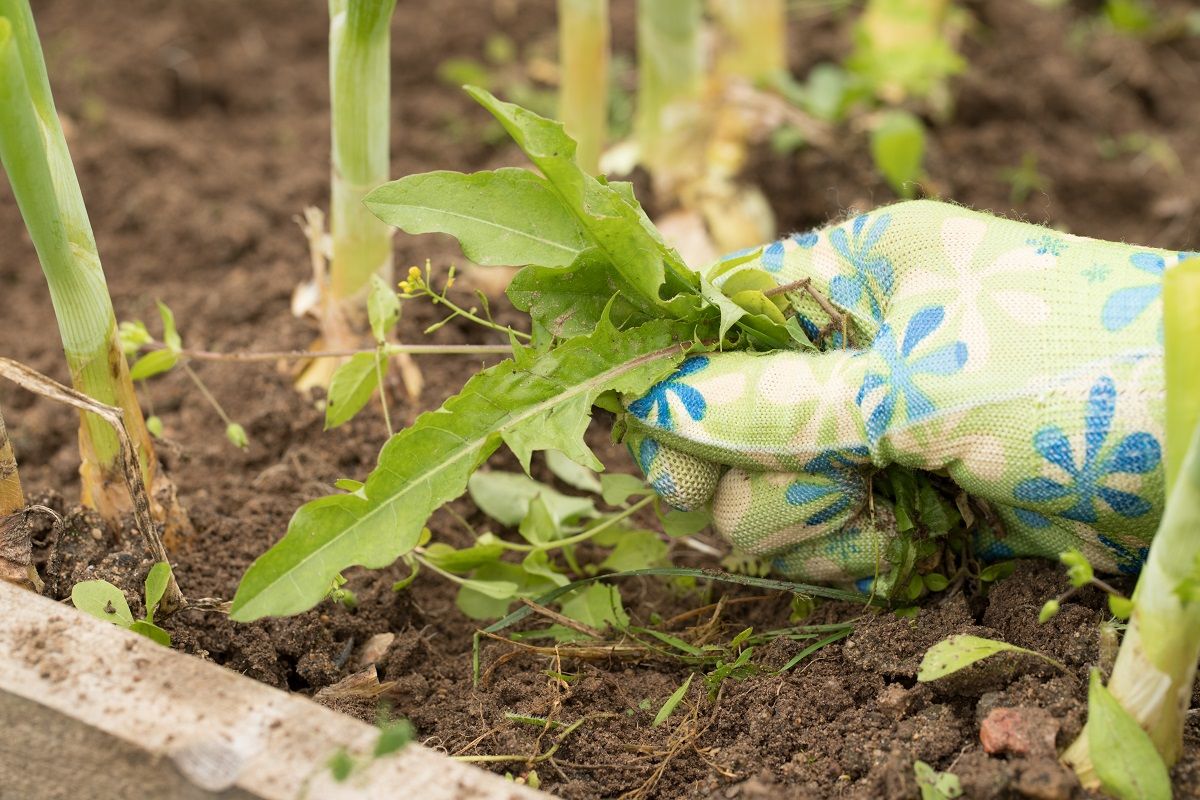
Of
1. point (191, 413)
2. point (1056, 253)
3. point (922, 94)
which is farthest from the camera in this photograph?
point (922, 94)

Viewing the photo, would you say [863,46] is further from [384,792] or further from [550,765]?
[384,792]

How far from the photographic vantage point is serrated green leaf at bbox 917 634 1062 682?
1154 millimetres

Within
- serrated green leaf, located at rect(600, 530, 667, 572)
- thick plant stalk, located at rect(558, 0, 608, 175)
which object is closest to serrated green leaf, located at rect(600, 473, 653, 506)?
serrated green leaf, located at rect(600, 530, 667, 572)

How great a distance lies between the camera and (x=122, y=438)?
50.8 inches

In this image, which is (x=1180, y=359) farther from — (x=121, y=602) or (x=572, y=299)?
(x=121, y=602)

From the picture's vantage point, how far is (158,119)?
Result: 2.84 meters

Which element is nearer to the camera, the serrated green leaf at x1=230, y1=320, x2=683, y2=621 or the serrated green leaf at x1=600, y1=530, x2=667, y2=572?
the serrated green leaf at x1=230, y1=320, x2=683, y2=621

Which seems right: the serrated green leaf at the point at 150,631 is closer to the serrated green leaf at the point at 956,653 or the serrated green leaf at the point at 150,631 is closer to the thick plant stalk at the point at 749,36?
the serrated green leaf at the point at 956,653

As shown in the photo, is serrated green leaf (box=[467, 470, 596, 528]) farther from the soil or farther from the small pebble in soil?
the small pebble in soil

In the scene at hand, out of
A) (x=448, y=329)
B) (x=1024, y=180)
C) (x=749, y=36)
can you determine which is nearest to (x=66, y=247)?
(x=448, y=329)

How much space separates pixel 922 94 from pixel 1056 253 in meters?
1.64

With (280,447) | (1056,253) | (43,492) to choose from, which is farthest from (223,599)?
(1056,253)

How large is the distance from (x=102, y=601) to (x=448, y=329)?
32.6 inches

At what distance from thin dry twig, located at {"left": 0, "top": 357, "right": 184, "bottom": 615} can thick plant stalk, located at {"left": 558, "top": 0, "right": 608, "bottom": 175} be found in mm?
1115
